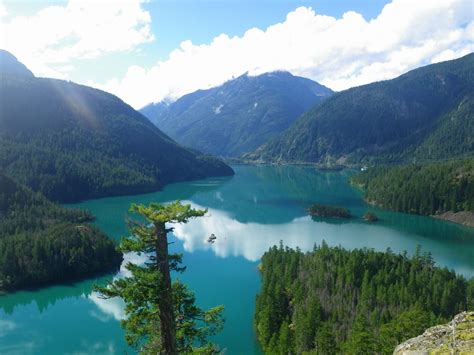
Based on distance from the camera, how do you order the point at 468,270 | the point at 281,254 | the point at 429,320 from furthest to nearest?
the point at 468,270 → the point at 281,254 → the point at 429,320

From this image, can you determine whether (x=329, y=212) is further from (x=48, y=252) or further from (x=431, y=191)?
(x=48, y=252)

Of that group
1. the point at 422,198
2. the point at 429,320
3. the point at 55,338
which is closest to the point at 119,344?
the point at 55,338

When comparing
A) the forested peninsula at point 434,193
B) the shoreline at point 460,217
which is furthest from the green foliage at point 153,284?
the forested peninsula at point 434,193

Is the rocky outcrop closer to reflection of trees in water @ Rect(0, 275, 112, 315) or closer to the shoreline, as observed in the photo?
reflection of trees in water @ Rect(0, 275, 112, 315)

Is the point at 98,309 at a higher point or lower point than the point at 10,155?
lower

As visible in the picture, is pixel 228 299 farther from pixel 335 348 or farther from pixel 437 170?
pixel 437 170
